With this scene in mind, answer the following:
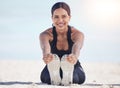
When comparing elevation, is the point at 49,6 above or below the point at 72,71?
above

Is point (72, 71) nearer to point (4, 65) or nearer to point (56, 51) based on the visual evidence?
point (56, 51)

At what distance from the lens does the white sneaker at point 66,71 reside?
20.4ft

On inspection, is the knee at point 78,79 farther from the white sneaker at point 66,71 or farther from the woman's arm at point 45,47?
the woman's arm at point 45,47

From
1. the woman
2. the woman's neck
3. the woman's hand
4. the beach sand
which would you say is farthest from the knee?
the woman's neck

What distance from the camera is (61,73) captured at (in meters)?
6.32

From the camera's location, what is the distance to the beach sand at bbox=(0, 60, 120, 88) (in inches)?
253

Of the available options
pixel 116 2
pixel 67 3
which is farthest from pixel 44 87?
pixel 116 2

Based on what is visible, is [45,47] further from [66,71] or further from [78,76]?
[78,76]

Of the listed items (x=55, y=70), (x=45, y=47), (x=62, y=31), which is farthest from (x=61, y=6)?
(x=55, y=70)

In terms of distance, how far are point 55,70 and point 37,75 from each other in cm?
147

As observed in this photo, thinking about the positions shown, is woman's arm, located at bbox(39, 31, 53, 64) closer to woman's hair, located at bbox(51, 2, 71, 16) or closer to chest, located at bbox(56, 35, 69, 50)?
chest, located at bbox(56, 35, 69, 50)

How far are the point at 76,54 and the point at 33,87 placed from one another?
88cm

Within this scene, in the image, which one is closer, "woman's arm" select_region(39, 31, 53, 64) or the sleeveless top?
"woman's arm" select_region(39, 31, 53, 64)

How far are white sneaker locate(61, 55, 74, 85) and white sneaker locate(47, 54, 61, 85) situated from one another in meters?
0.07
